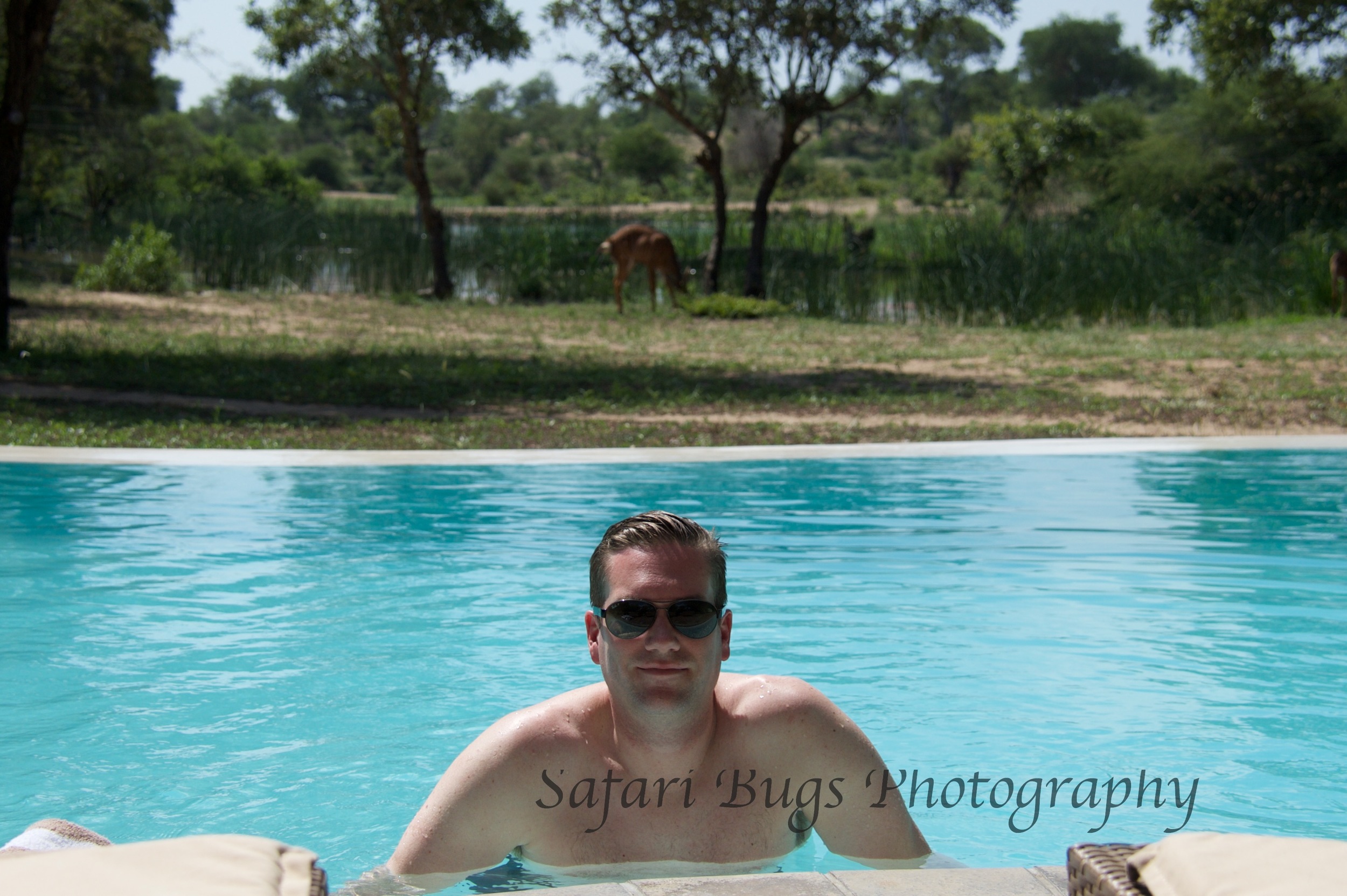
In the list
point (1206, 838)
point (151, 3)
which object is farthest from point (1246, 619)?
point (151, 3)

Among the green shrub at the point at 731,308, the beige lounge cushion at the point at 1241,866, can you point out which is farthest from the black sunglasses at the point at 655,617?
the green shrub at the point at 731,308

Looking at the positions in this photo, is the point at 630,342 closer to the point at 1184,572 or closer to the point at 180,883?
the point at 1184,572

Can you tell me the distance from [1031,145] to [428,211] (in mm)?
18596

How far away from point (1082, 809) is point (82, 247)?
25.0 metres

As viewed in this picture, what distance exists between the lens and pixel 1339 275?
18266 millimetres

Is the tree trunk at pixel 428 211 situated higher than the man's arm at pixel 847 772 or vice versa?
the tree trunk at pixel 428 211

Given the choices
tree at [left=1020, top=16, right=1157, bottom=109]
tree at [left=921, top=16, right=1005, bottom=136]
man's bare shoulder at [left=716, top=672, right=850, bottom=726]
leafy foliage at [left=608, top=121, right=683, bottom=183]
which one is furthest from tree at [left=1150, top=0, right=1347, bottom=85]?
tree at [left=1020, top=16, right=1157, bottom=109]

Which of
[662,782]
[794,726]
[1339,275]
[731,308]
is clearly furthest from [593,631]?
[1339,275]

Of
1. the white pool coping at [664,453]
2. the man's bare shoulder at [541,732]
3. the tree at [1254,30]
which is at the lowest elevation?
the man's bare shoulder at [541,732]

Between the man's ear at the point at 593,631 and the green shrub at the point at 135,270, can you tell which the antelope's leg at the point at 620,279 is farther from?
the man's ear at the point at 593,631

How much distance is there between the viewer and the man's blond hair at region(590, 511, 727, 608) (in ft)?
8.27

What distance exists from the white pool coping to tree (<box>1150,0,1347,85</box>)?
1445 centimetres

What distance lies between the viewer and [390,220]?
80.9 feet

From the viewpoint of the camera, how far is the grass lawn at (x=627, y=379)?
32.5 feet
